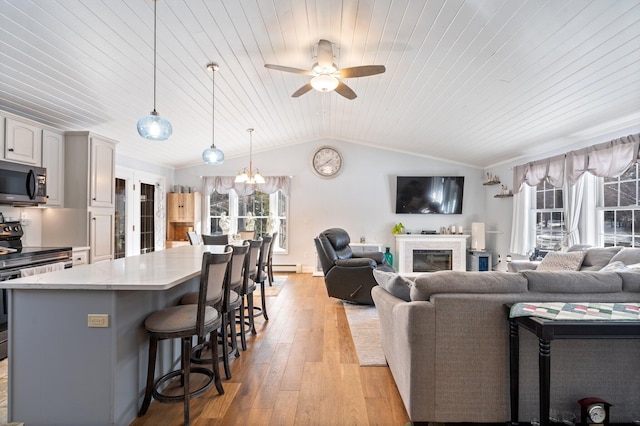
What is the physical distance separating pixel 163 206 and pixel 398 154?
17.1ft

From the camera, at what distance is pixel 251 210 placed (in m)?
7.50

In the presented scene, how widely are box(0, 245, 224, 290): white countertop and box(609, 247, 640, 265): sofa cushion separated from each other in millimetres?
3917

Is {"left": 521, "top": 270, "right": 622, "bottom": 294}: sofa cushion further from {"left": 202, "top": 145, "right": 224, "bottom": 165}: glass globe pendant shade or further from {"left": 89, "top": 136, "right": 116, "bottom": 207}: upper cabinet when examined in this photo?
{"left": 89, "top": 136, "right": 116, "bottom": 207}: upper cabinet

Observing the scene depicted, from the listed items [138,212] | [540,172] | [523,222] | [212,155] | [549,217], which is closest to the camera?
[212,155]

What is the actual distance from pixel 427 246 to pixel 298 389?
515cm

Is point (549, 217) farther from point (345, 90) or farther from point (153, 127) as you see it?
point (153, 127)

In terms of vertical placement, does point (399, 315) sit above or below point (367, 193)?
below

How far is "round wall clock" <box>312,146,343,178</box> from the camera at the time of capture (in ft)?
23.8

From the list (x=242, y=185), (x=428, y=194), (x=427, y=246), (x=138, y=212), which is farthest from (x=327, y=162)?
(x=138, y=212)

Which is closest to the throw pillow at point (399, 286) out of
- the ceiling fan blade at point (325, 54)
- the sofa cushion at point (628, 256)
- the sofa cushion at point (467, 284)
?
the sofa cushion at point (467, 284)

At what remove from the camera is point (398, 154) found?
7.27m

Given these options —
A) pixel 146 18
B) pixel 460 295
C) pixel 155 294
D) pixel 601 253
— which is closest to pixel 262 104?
pixel 146 18

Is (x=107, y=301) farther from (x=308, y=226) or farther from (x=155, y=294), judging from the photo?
(x=308, y=226)

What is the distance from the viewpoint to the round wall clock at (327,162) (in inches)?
285
